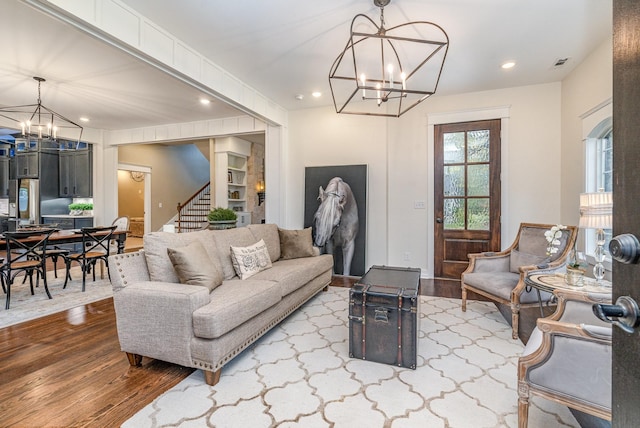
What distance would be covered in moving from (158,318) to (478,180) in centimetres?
442

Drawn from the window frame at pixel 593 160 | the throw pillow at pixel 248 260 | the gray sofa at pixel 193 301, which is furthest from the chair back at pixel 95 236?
the window frame at pixel 593 160

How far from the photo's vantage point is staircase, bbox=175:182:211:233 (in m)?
9.00

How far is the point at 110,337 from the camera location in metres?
2.70

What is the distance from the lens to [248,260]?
10.1 feet

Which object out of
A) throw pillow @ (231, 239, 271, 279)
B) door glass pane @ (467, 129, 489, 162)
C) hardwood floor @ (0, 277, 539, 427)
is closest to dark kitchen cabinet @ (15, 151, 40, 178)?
hardwood floor @ (0, 277, 539, 427)

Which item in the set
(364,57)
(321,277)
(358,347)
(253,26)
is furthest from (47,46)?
(358,347)

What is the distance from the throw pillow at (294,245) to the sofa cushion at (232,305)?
46.1 inches

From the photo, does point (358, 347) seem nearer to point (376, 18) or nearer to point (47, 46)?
point (376, 18)

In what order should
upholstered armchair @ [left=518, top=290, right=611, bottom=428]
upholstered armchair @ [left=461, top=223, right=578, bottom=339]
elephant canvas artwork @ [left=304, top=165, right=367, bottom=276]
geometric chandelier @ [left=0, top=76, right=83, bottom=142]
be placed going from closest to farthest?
1. upholstered armchair @ [left=518, top=290, right=611, bottom=428]
2. upholstered armchair @ [left=461, top=223, right=578, bottom=339]
3. geometric chandelier @ [left=0, top=76, right=83, bottom=142]
4. elephant canvas artwork @ [left=304, top=165, right=367, bottom=276]

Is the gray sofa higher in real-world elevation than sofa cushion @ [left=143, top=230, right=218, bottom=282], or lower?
lower

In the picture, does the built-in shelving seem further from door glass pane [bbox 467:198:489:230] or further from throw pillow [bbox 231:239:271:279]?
door glass pane [bbox 467:198:489:230]

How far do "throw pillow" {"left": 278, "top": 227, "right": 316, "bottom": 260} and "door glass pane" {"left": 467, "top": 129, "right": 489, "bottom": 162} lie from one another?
276 centimetres

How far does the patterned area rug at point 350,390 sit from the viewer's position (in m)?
1.67

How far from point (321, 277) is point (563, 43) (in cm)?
362
